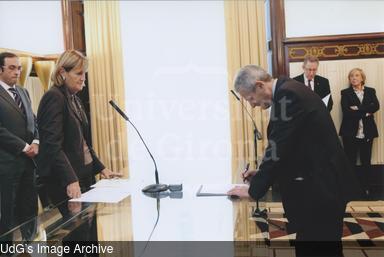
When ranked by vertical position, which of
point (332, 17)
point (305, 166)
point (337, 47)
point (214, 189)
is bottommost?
point (214, 189)

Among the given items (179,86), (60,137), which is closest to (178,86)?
(179,86)

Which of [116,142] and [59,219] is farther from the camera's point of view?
[116,142]

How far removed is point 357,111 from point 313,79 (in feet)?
1.75

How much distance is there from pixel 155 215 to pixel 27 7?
342 centimetres

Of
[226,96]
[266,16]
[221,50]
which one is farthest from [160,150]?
[266,16]

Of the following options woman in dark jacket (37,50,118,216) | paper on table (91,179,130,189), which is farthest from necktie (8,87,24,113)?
paper on table (91,179,130,189)

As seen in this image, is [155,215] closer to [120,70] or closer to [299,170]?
[299,170]

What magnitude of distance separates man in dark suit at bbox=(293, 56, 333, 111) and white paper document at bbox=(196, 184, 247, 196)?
234cm

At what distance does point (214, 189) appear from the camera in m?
1.92

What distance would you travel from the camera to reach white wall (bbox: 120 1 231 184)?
4.32 metres

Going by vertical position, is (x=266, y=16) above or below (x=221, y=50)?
above

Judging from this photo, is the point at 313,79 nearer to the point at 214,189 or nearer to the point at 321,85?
the point at 321,85

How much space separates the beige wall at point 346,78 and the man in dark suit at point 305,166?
2.66 meters

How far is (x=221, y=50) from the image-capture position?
4301 millimetres
